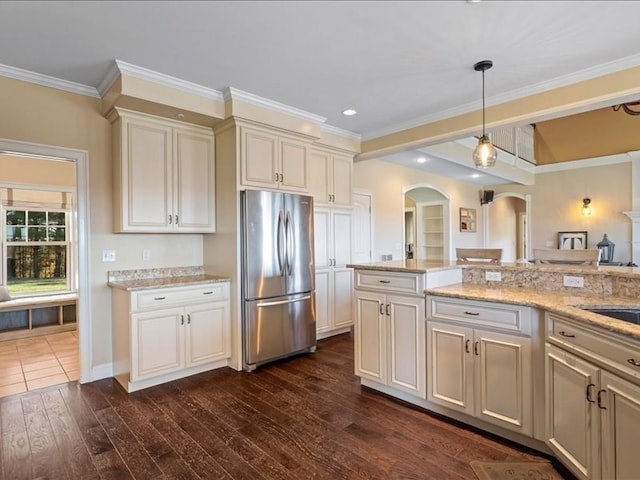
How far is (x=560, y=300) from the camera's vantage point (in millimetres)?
2137

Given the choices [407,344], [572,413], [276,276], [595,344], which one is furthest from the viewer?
[276,276]

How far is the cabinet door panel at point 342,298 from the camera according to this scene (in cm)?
471

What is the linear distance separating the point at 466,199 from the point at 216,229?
20.4 ft

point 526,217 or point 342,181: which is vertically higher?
point 342,181

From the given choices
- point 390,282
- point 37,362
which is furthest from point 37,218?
point 390,282

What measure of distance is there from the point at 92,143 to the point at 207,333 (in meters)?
2.08

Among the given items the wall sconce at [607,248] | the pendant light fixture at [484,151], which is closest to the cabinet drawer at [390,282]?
the pendant light fixture at [484,151]

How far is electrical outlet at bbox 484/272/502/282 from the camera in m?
2.73

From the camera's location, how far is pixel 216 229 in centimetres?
380

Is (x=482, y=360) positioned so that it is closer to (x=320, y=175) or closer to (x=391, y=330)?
(x=391, y=330)

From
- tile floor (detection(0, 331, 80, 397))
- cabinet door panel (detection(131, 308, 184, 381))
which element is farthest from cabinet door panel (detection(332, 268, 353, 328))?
tile floor (detection(0, 331, 80, 397))

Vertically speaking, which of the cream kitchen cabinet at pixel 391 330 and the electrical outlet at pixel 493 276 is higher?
the electrical outlet at pixel 493 276

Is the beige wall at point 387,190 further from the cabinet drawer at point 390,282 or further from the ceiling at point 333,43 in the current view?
the cabinet drawer at point 390,282

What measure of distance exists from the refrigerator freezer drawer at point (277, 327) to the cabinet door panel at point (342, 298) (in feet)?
2.27
